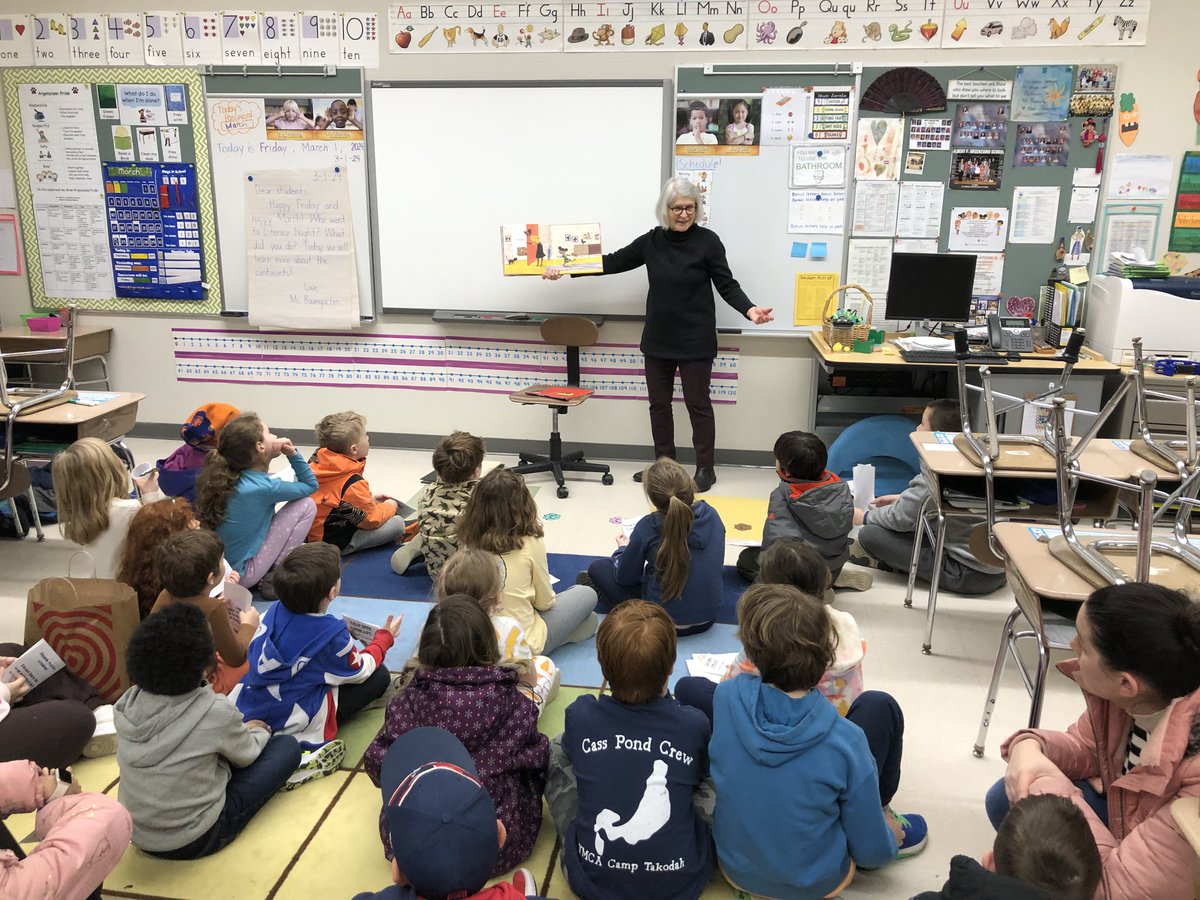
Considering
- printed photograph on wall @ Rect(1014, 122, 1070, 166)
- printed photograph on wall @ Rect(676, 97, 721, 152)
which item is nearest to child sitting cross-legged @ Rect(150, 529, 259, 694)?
printed photograph on wall @ Rect(676, 97, 721, 152)

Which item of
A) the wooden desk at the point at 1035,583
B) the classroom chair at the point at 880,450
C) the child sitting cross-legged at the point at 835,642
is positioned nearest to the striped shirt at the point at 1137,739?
the wooden desk at the point at 1035,583

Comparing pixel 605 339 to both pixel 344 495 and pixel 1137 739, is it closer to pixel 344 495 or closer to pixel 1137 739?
pixel 344 495

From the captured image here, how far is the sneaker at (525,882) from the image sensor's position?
6.27 feet

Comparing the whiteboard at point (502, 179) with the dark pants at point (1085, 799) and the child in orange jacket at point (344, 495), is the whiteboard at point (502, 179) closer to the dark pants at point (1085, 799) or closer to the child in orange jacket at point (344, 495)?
the child in orange jacket at point (344, 495)

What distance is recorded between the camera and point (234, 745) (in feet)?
6.78

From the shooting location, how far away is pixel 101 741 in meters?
2.51

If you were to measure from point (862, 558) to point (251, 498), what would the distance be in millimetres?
2476

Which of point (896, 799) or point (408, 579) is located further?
point (408, 579)

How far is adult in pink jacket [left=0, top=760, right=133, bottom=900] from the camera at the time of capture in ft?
4.87

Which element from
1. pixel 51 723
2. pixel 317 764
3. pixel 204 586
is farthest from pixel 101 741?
pixel 317 764

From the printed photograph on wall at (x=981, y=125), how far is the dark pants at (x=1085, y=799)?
365cm

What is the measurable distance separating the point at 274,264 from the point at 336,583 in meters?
3.53

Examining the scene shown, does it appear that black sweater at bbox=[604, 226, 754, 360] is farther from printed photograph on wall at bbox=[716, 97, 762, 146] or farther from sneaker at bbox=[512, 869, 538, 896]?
sneaker at bbox=[512, 869, 538, 896]

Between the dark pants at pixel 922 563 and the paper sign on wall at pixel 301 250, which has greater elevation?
the paper sign on wall at pixel 301 250
